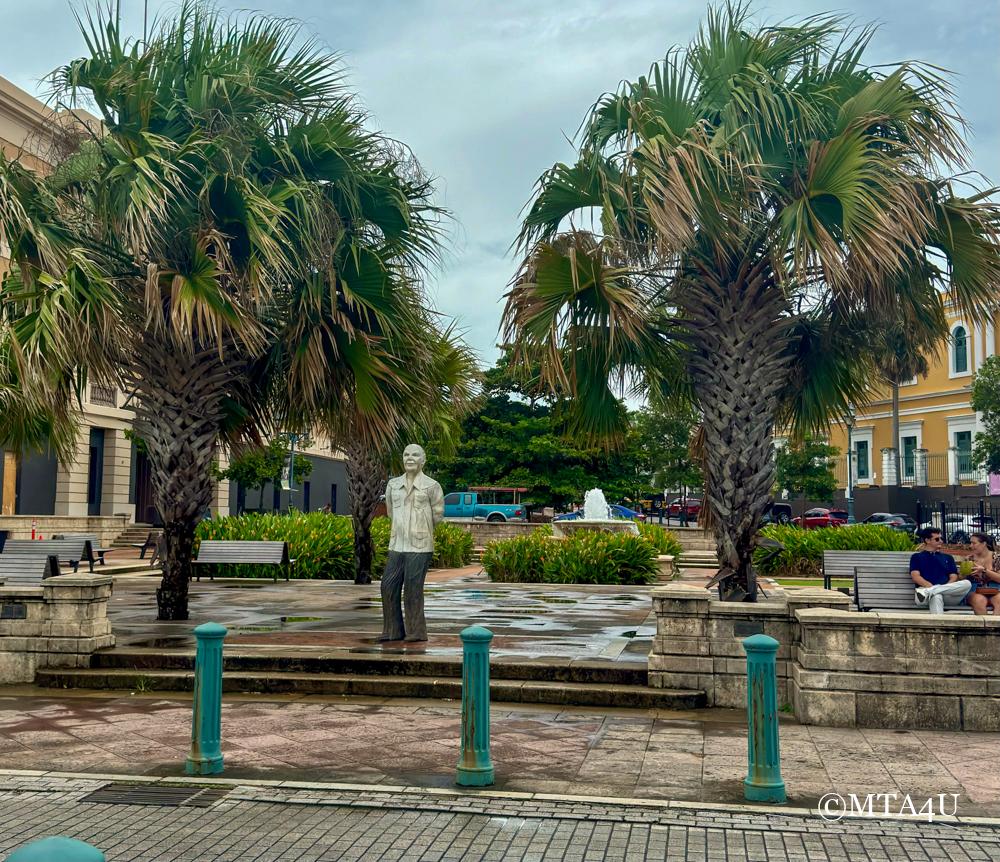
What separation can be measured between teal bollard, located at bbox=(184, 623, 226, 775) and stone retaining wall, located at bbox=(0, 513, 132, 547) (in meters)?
28.0

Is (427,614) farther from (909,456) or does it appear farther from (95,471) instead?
(909,456)

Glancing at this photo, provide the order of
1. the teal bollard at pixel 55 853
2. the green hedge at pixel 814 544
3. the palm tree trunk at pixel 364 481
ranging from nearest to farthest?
the teal bollard at pixel 55 853 → the palm tree trunk at pixel 364 481 → the green hedge at pixel 814 544

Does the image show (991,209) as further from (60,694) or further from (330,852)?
(60,694)

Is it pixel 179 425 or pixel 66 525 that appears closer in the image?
pixel 179 425

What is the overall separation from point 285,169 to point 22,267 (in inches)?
126

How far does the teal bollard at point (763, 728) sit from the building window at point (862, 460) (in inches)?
2128

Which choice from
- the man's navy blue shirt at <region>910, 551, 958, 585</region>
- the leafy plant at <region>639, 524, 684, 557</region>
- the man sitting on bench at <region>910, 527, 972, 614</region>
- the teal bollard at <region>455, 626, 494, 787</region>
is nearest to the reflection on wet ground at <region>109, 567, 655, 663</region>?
the man sitting on bench at <region>910, 527, 972, 614</region>

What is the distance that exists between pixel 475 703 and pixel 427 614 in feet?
26.4

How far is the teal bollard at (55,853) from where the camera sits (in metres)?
1.73

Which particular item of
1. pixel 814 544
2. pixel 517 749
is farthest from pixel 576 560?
pixel 517 749

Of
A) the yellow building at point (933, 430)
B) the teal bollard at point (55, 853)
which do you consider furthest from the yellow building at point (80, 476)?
the yellow building at point (933, 430)

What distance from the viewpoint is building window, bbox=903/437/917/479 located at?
5322cm

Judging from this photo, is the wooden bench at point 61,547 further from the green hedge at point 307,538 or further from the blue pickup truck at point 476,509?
the blue pickup truck at point 476,509

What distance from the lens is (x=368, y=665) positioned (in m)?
9.76
